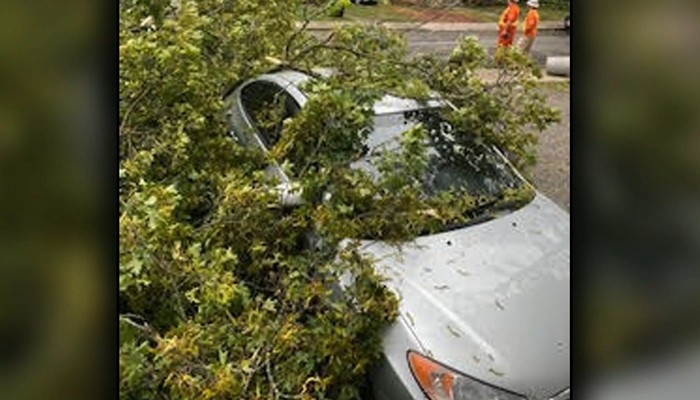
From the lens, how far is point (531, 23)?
7.59 meters

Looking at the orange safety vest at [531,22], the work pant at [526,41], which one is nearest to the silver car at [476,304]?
the work pant at [526,41]

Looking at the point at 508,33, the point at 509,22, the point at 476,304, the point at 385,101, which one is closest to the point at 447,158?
the point at 385,101

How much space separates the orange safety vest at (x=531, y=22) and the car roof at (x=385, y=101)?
4097 mm

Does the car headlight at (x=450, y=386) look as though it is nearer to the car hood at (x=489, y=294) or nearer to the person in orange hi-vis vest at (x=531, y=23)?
the car hood at (x=489, y=294)

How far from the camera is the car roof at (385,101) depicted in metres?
3.38

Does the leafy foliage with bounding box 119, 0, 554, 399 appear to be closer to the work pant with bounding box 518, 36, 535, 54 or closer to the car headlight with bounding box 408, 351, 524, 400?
the car headlight with bounding box 408, 351, 524, 400

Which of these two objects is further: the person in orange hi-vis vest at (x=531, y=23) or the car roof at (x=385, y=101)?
the person in orange hi-vis vest at (x=531, y=23)

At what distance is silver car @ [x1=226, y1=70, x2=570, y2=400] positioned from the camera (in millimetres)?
2463

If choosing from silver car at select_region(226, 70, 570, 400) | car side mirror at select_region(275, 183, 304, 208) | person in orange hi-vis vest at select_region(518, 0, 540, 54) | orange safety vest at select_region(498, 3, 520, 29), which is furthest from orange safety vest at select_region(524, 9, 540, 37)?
car side mirror at select_region(275, 183, 304, 208)

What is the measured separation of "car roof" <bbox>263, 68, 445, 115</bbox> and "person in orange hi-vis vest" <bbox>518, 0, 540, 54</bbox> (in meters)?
3.87

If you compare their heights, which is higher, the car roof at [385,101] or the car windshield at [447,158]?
the car roof at [385,101]

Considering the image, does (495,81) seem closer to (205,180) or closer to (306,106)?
(306,106)

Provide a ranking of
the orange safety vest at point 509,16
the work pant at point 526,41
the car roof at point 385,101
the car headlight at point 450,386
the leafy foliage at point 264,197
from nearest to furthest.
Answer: the leafy foliage at point 264,197
the car headlight at point 450,386
the car roof at point 385,101
the work pant at point 526,41
the orange safety vest at point 509,16

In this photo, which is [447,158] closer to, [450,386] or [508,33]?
[450,386]
